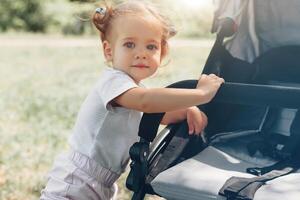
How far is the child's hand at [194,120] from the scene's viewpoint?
2723 mm

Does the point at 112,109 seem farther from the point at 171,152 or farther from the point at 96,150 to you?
the point at 171,152

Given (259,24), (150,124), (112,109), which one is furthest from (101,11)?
(259,24)

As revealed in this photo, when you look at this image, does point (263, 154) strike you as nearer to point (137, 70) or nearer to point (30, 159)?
point (137, 70)

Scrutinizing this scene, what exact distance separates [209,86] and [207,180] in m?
0.32

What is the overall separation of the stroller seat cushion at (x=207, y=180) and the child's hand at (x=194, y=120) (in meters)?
0.11

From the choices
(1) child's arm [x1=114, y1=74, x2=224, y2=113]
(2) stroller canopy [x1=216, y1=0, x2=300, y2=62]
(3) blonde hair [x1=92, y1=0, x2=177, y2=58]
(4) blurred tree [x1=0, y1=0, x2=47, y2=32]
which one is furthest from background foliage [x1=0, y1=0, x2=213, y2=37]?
(1) child's arm [x1=114, y1=74, x2=224, y2=113]

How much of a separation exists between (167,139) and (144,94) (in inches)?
14.5

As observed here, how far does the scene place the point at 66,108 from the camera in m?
5.82

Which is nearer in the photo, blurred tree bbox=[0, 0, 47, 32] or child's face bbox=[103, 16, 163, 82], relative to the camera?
child's face bbox=[103, 16, 163, 82]

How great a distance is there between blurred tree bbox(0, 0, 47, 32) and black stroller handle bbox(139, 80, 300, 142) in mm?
12269

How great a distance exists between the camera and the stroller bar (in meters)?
2.22

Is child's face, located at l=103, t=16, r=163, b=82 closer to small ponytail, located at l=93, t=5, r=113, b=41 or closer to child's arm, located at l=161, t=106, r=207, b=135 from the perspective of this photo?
small ponytail, located at l=93, t=5, r=113, b=41

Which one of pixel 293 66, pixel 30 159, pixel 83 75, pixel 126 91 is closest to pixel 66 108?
pixel 30 159

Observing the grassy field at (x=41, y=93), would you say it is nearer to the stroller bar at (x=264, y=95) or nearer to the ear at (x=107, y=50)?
the ear at (x=107, y=50)
